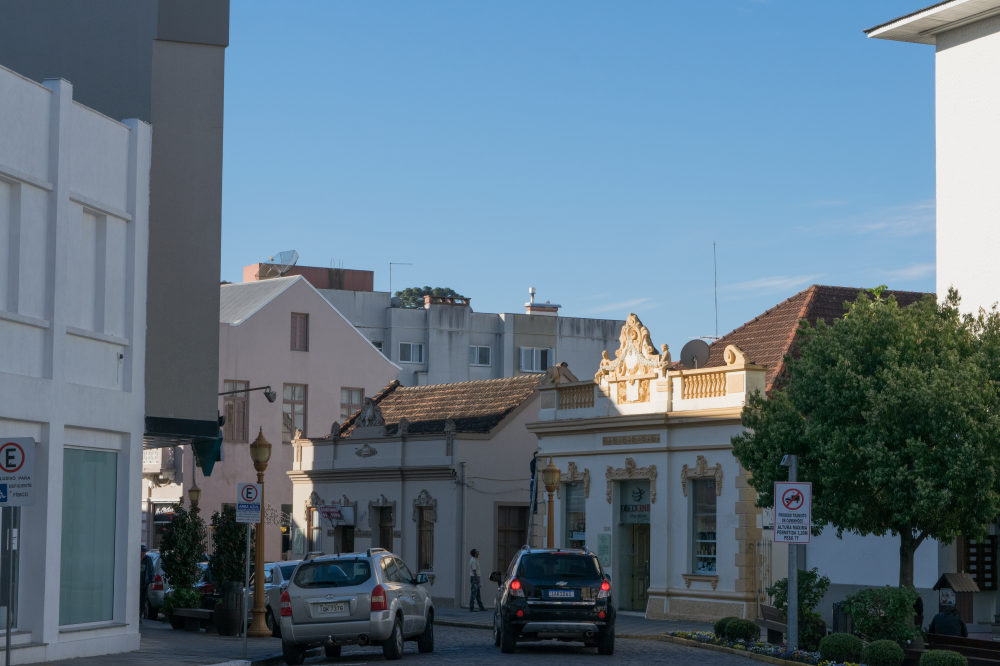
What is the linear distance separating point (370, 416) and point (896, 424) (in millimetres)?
23783

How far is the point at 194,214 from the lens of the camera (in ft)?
80.1

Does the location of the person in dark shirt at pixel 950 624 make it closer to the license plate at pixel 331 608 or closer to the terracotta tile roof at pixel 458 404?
the license plate at pixel 331 608

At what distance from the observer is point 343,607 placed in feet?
68.2

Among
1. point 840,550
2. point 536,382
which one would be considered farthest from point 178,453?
point 840,550

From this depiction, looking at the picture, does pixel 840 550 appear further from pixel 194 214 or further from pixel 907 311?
pixel 194 214

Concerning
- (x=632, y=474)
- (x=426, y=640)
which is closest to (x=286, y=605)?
(x=426, y=640)

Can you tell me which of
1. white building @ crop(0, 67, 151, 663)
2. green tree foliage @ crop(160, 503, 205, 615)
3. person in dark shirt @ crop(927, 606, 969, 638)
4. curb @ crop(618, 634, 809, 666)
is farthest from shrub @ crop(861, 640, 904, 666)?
green tree foliage @ crop(160, 503, 205, 615)

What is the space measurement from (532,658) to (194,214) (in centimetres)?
948

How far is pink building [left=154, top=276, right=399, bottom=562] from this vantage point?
172 feet

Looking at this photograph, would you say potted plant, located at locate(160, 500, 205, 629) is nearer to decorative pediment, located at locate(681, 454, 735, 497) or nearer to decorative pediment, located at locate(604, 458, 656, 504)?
decorative pediment, located at locate(604, 458, 656, 504)

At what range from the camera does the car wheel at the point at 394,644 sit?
21.1m

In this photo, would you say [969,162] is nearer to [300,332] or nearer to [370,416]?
[370,416]

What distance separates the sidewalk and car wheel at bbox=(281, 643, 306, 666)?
28.6 ft

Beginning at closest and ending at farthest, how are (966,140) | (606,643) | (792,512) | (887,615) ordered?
1. (792,512)
2. (887,615)
3. (606,643)
4. (966,140)
